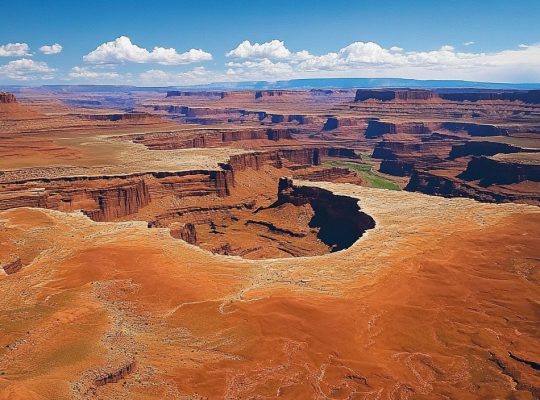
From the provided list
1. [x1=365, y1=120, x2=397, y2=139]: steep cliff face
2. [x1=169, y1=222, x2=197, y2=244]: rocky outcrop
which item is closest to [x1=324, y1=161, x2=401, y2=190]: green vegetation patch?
[x1=365, y1=120, x2=397, y2=139]: steep cliff face

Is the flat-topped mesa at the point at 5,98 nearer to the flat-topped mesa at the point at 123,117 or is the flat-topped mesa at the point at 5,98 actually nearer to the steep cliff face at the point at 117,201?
the flat-topped mesa at the point at 123,117

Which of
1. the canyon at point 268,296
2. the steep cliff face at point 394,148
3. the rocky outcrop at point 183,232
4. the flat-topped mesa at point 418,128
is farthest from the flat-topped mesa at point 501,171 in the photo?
the flat-topped mesa at point 418,128

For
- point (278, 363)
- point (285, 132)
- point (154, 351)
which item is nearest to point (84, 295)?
point (154, 351)

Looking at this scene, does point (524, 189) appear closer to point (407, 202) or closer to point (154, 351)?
point (407, 202)

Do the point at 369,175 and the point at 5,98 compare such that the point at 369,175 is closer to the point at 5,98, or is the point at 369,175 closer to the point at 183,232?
the point at 183,232

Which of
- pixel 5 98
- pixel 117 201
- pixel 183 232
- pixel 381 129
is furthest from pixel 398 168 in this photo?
pixel 5 98

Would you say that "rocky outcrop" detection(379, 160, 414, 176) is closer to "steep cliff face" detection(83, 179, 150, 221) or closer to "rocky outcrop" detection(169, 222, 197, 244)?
"steep cliff face" detection(83, 179, 150, 221)
